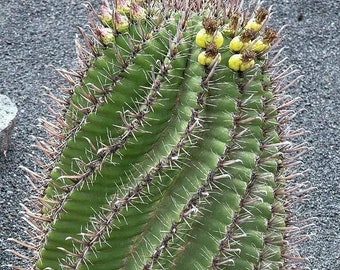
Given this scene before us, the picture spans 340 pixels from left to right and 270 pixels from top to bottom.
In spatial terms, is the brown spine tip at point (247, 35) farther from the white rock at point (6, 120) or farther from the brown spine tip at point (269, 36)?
the white rock at point (6, 120)

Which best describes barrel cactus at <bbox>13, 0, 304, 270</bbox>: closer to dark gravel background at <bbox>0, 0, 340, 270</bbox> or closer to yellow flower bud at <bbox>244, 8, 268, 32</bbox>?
yellow flower bud at <bbox>244, 8, 268, 32</bbox>

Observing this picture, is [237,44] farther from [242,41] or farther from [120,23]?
[120,23]

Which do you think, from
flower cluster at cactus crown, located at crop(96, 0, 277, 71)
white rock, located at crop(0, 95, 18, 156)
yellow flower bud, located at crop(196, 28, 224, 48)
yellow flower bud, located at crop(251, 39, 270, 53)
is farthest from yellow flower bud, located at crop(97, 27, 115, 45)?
white rock, located at crop(0, 95, 18, 156)

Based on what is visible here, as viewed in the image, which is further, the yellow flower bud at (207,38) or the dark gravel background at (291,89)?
the dark gravel background at (291,89)

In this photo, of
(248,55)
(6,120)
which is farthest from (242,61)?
(6,120)

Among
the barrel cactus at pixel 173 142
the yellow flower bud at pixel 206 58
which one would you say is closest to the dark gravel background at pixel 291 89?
the barrel cactus at pixel 173 142
